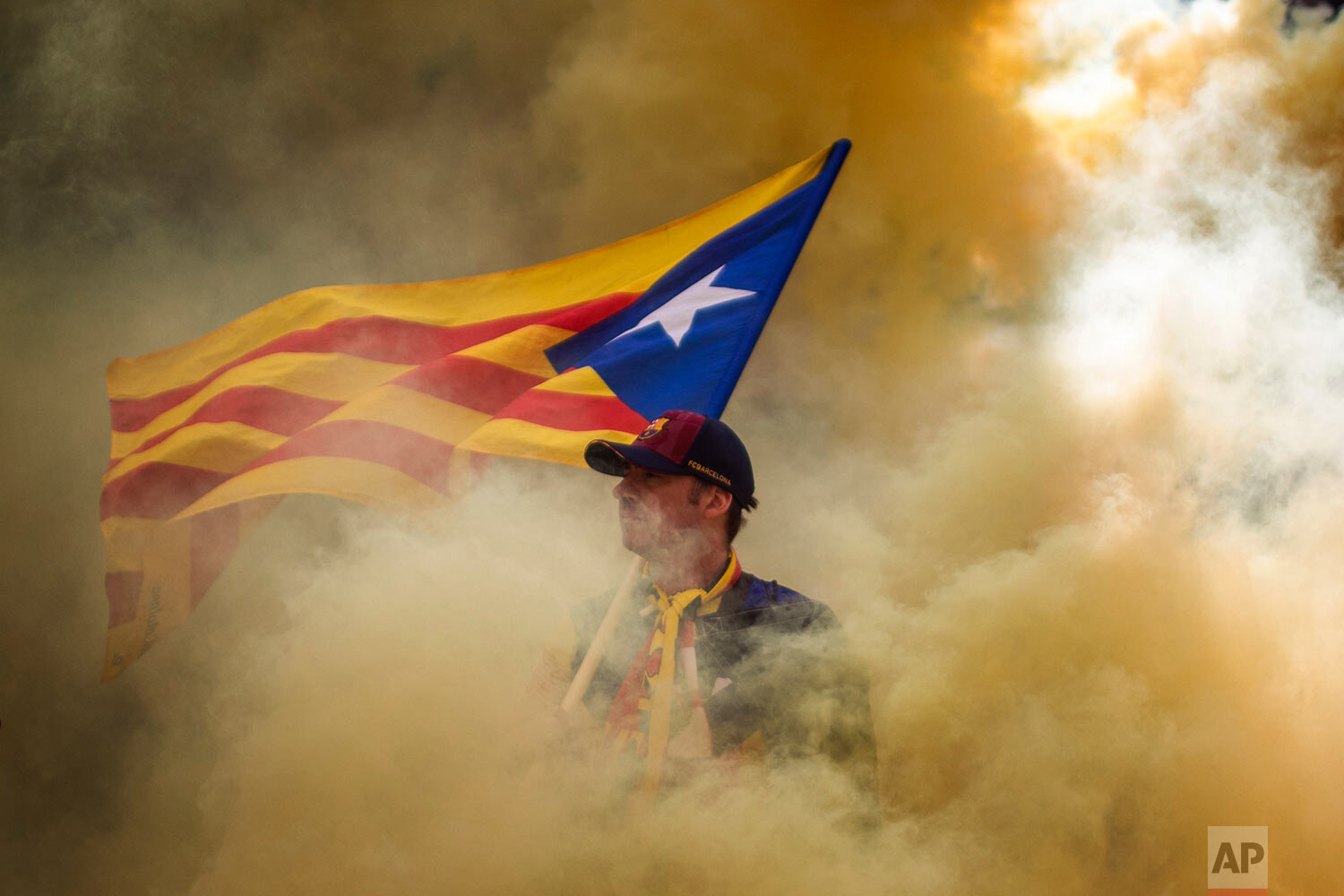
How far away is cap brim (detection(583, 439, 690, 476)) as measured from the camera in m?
3.08

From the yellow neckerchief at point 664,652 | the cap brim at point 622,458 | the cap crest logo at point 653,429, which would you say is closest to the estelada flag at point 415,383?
the cap brim at point 622,458

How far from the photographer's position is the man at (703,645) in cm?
290

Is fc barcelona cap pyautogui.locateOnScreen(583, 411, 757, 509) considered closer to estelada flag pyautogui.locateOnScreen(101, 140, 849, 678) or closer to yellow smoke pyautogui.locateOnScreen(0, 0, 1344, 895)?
estelada flag pyautogui.locateOnScreen(101, 140, 849, 678)

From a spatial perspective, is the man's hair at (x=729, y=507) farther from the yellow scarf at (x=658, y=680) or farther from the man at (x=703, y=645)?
the yellow scarf at (x=658, y=680)

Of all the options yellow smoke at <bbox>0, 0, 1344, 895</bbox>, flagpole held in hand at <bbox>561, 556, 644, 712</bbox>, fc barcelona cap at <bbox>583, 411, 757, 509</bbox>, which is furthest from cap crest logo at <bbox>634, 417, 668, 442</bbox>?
yellow smoke at <bbox>0, 0, 1344, 895</bbox>

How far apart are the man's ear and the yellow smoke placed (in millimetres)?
865

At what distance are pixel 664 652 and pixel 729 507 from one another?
1.82 ft

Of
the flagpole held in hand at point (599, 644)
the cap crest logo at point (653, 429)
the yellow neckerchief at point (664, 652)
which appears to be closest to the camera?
the yellow neckerchief at point (664, 652)

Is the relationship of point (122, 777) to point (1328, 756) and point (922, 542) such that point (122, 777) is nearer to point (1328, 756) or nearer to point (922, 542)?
point (922, 542)

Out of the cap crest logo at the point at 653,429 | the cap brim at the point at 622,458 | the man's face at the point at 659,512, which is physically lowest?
the man's face at the point at 659,512

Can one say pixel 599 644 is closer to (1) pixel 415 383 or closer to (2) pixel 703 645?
(2) pixel 703 645

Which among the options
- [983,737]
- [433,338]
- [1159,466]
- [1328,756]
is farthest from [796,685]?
[1159,466]

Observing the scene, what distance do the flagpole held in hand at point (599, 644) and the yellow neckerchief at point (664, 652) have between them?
0.30 ft

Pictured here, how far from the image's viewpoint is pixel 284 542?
569cm
